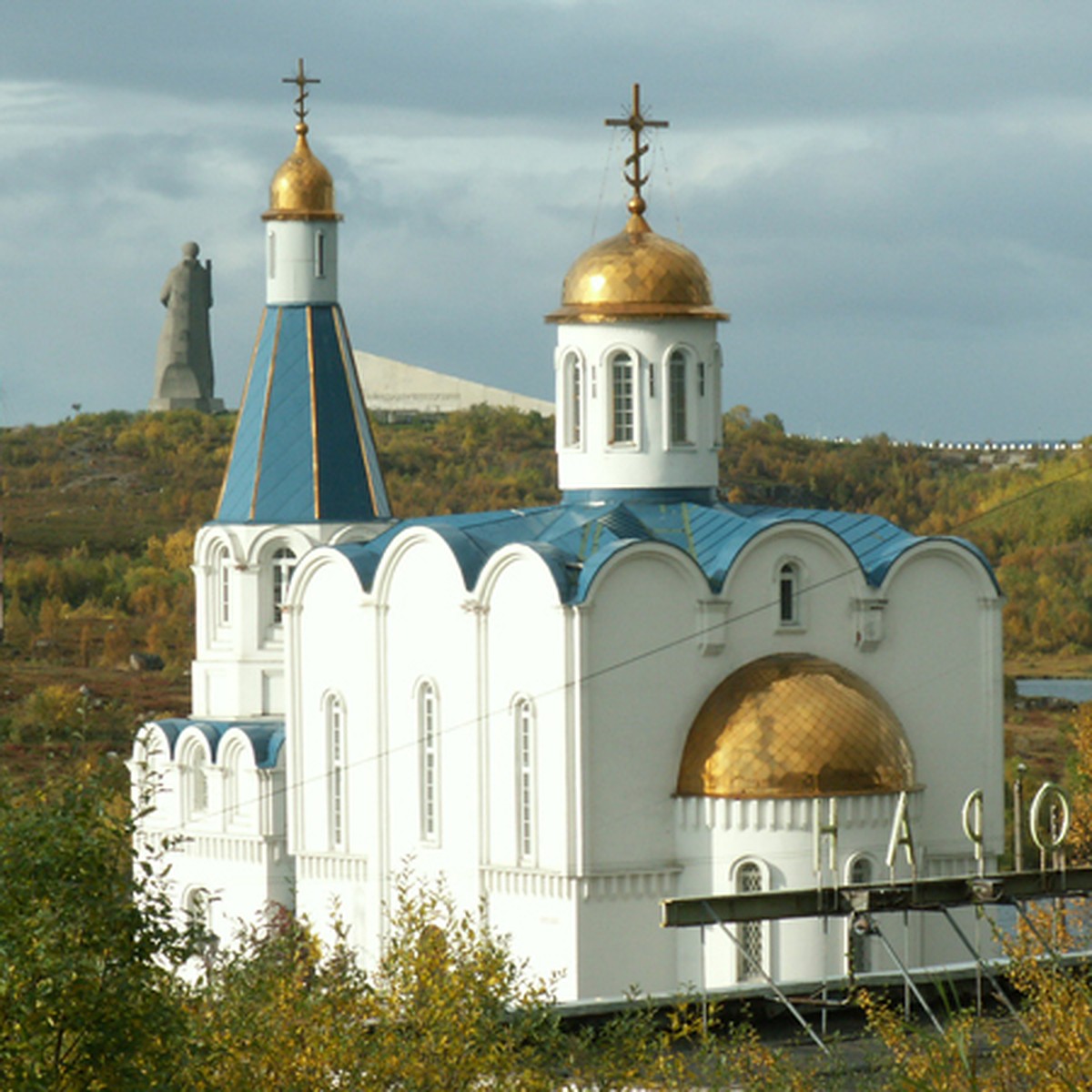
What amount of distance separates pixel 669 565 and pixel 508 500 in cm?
4047

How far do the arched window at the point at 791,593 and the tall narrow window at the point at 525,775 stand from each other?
253cm

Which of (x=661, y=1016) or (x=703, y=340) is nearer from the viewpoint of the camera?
(x=661, y=1016)

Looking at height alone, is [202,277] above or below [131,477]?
above

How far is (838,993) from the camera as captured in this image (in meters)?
24.5

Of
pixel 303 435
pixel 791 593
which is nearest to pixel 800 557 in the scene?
pixel 791 593

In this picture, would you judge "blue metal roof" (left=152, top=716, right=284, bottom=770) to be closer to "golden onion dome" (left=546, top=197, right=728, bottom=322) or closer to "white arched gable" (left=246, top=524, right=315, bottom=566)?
"white arched gable" (left=246, top=524, right=315, bottom=566)

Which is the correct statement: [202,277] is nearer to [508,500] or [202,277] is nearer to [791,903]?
[508,500]

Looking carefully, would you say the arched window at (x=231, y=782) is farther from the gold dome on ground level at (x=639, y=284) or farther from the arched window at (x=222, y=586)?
the gold dome on ground level at (x=639, y=284)

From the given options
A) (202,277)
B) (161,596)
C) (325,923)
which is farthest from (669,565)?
(202,277)

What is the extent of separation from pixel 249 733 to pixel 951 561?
24.5ft

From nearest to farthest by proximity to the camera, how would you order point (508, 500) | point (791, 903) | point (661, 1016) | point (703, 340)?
point (791, 903), point (661, 1016), point (703, 340), point (508, 500)

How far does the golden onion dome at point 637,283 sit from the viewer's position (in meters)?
28.2

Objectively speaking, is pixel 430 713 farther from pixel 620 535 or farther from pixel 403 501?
pixel 403 501

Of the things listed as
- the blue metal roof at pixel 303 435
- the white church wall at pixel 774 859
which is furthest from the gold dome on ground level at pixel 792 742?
the blue metal roof at pixel 303 435
